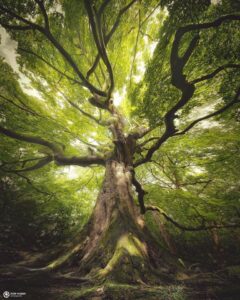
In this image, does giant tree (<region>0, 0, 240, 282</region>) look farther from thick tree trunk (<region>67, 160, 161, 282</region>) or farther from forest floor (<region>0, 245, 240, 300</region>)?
forest floor (<region>0, 245, 240, 300</region>)

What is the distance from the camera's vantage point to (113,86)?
16.9 feet

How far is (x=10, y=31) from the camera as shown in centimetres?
441

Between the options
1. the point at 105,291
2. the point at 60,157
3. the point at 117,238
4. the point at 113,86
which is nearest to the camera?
the point at 105,291

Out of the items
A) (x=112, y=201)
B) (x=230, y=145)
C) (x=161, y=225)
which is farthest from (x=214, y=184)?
(x=112, y=201)

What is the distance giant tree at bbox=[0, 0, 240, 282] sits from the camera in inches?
131

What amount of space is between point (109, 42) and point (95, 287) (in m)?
5.90

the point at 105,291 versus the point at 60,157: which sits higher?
the point at 60,157

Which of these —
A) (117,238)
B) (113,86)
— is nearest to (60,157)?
(113,86)

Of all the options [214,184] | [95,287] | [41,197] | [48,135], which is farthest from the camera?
[214,184]

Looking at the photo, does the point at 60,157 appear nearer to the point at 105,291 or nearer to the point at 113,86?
the point at 113,86

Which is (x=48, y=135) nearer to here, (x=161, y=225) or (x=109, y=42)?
(x=109, y=42)

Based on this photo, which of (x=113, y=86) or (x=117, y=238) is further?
(x=113, y=86)

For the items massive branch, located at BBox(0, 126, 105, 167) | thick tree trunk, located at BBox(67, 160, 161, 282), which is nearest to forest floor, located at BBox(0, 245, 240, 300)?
thick tree trunk, located at BBox(67, 160, 161, 282)

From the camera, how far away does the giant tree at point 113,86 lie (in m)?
3.32
